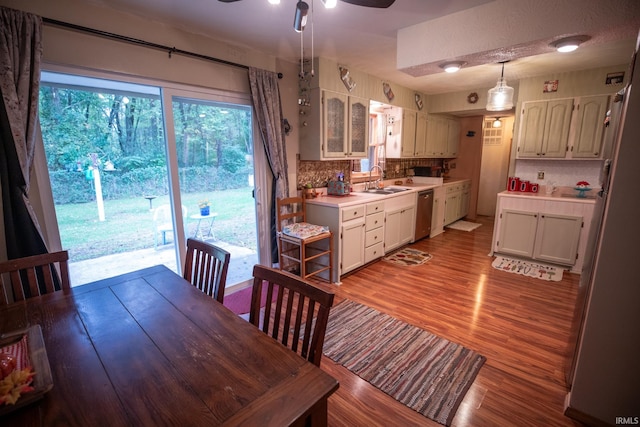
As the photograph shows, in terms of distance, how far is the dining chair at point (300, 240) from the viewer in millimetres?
3008

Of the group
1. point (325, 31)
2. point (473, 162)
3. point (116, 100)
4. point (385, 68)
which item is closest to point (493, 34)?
point (325, 31)

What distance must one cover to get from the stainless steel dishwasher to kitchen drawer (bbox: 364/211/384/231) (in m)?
1.02

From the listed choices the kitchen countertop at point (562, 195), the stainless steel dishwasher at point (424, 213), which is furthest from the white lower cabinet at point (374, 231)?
the kitchen countertop at point (562, 195)

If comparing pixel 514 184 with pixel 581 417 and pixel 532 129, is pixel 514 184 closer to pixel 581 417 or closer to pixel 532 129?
pixel 532 129

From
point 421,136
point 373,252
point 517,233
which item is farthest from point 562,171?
point 373,252

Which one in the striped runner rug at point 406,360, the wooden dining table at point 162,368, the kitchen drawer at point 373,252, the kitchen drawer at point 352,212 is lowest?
the striped runner rug at point 406,360

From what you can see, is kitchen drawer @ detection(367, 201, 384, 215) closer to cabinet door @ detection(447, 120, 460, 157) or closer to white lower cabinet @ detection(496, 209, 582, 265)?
white lower cabinet @ detection(496, 209, 582, 265)

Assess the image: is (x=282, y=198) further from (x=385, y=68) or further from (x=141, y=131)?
(x=385, y=68)

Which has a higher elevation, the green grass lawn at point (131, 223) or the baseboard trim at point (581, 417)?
the green grass lawn at point (131, 223)

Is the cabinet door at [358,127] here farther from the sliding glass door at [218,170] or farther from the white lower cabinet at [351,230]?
the sliding glass door at [218,170]

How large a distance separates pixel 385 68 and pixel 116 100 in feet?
9.30

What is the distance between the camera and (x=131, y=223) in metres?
2.48

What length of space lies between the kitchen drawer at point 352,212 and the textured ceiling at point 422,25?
1.45 m

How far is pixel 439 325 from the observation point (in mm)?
2412
